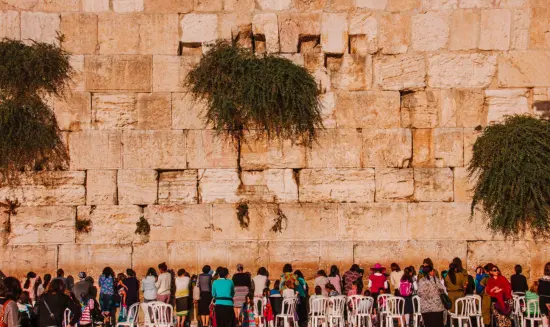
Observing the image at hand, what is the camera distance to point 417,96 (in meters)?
17.9

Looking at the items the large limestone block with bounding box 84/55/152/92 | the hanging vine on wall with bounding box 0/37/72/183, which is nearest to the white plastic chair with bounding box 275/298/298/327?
the large limestone block with bounding box 84/55/152/92

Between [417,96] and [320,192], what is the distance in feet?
7.82

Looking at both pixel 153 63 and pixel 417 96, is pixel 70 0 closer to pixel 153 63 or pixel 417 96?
pixel 153 63

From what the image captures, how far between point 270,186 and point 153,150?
208 cm

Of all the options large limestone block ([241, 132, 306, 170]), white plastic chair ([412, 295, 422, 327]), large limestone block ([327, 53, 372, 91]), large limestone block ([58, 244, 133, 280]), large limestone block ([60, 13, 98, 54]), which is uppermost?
large limestone block ([60, 13, 98, 54])

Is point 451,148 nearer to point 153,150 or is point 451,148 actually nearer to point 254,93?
point 254,93

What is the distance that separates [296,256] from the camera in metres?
17.4

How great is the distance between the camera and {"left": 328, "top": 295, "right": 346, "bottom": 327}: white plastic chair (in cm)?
1580

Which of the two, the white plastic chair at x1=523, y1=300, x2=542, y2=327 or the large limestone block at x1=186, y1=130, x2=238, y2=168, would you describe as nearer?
the white plastic chair at x1=523, y1=300, x2=542, y2=327

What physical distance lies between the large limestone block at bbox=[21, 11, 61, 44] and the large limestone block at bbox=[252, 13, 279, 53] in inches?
134

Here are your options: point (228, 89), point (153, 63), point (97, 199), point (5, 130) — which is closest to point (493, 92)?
point (228, 89)

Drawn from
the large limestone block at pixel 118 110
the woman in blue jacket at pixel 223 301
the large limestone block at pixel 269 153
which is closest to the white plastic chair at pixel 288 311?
the woman in blue jacket at pixel 223 301

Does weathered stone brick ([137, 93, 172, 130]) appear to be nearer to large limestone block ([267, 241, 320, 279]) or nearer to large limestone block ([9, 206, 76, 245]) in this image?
large limestone block ([9, 206, 76, 245])

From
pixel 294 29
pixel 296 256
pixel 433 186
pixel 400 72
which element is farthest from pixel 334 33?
pixel 296 256
